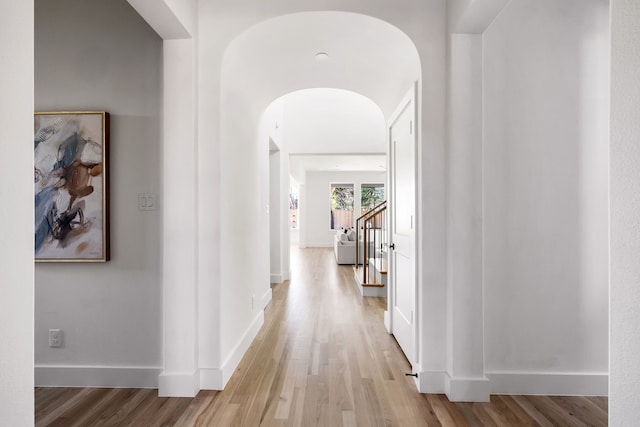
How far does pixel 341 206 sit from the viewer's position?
13172 mm

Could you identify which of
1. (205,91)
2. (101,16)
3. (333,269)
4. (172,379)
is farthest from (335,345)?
(333,269)

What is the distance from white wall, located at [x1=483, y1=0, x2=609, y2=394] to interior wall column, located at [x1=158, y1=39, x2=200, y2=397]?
1874 millimetres

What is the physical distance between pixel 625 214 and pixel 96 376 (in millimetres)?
2922

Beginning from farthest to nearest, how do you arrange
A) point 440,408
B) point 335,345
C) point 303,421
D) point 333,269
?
point 333,269, point 335,345, point 440,408, point 303,421

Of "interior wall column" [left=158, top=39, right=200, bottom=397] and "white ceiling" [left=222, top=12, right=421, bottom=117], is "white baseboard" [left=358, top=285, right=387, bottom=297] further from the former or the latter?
"interior wall column" [left=158, top=39, right=200, bottom=397]

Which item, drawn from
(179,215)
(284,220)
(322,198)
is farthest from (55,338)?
(322,198)

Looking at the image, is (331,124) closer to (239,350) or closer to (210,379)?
(239,350)

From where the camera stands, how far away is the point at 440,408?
2111mm

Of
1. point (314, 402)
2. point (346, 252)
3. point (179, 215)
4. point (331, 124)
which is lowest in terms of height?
point (314, 402)

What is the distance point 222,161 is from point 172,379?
55.8 inches

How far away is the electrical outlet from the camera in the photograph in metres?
2.42

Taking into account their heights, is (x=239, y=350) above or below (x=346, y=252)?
below

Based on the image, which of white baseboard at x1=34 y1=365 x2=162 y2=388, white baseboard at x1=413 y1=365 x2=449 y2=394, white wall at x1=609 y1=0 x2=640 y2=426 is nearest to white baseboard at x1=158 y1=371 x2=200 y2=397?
white baseboard at x1=34 y1=365 x2=162 y2=388

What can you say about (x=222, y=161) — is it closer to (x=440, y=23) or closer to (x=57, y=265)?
(x=57, y=265)
